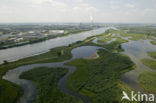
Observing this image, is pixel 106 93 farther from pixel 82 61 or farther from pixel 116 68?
pixel 82 61

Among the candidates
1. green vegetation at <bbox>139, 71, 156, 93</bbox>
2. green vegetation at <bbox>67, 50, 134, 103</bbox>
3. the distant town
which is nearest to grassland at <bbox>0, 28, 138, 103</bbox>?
green vegetation at <bbox>67, 50, 134, 103</bbox>

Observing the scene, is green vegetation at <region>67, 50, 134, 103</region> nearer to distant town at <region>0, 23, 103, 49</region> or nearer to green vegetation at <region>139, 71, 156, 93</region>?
green vegetation at <region>139, 71, 156, 93</region>

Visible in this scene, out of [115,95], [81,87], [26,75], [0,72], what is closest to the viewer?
[115,95]

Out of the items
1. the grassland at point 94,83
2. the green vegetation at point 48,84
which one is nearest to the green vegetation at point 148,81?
the grassland at point 94,83

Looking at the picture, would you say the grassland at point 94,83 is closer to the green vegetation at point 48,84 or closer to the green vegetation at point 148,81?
the green vegetation at point 48,84

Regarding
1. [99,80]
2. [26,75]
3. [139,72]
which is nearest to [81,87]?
[99,80]

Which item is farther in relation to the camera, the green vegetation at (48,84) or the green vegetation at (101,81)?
the green vegetation at (101,81)
